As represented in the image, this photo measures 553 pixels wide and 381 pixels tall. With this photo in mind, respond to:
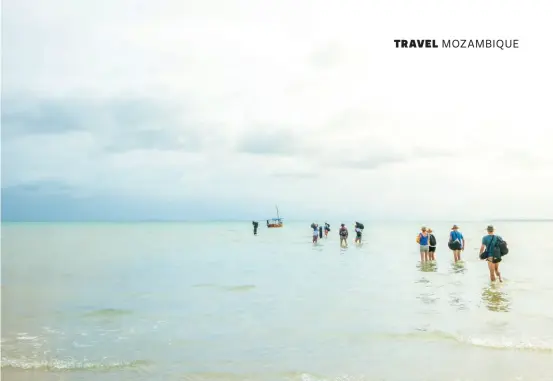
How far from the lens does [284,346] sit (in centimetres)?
876

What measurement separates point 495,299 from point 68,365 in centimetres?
1001

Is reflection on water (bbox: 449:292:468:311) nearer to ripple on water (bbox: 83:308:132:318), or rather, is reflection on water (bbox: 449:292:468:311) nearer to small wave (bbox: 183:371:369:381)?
small wave (bbox: 183:371:369:381)

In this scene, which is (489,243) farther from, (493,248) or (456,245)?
(456,245)

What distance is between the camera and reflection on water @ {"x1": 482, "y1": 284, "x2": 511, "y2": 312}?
37.6ft

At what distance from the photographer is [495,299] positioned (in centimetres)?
1261

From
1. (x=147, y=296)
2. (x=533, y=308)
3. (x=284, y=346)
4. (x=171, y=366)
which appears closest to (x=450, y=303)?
(x=533, y=308)

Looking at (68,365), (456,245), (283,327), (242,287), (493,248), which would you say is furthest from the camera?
(456,245)

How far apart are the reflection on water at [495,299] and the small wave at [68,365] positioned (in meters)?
7.98

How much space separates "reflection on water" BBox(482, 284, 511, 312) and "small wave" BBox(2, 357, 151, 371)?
798 centimetres

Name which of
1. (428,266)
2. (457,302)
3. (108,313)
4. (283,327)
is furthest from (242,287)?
(428,266)

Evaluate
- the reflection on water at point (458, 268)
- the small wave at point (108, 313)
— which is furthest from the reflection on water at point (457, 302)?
the small wave at point (108, 313)

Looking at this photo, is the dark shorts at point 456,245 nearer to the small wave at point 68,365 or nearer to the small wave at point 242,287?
the small wave at point 242,287

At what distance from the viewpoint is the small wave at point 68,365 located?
7.92 m

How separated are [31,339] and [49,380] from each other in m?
2.66
